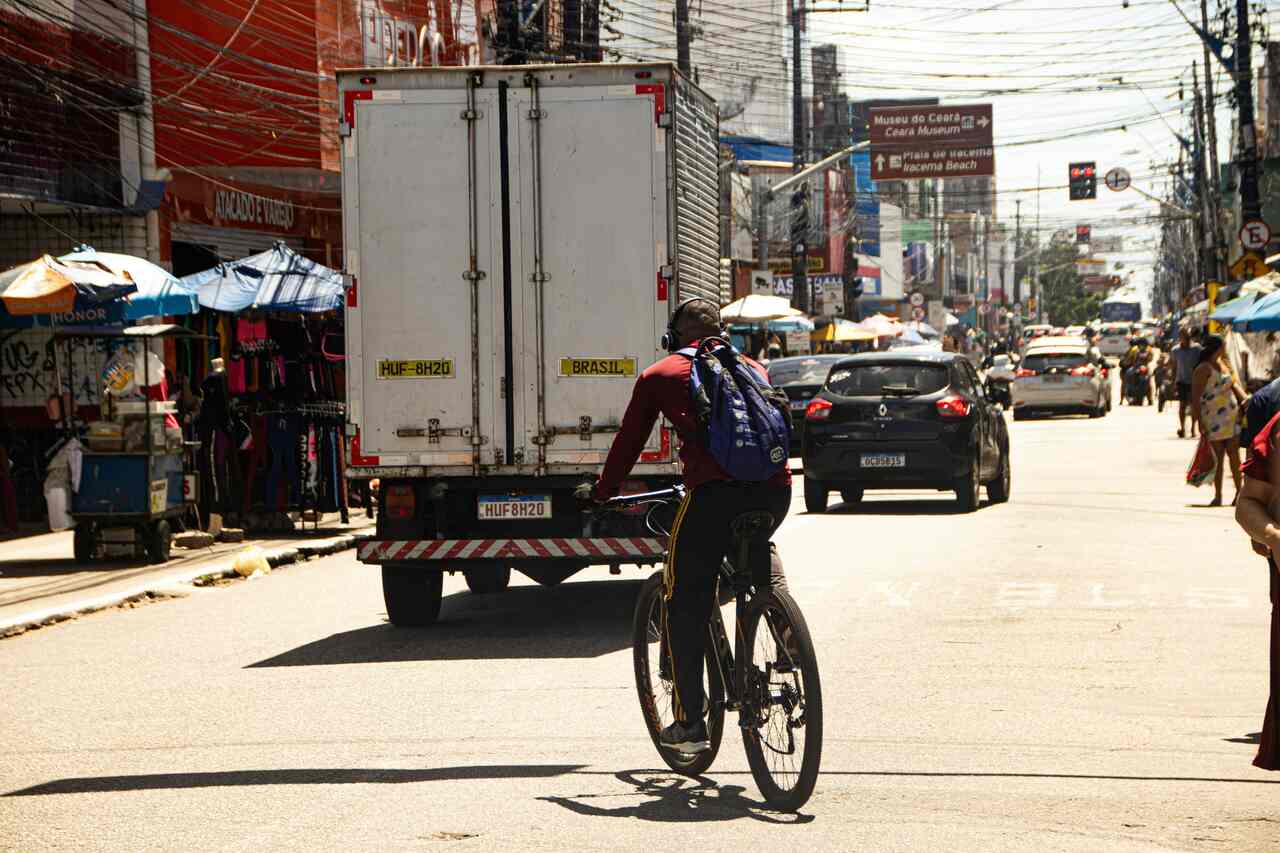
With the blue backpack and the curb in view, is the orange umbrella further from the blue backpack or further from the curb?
the blue backpack

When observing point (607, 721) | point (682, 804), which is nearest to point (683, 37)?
point (607, 721)

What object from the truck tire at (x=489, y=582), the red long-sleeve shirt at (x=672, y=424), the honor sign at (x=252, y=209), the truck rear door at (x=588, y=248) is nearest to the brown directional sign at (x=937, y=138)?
the honor sign at (x=252, y=209)

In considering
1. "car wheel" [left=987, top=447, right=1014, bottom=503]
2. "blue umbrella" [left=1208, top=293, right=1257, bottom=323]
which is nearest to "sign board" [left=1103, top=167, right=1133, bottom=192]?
"blue umbrella" [left=1208, top=293, right=1257, bottom=323]

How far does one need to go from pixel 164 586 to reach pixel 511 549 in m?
4.78

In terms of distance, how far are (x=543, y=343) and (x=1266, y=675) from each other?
4.67m

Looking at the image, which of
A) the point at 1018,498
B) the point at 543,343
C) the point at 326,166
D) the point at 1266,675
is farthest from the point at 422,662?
the point at 326,166

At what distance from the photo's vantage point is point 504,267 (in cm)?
1185

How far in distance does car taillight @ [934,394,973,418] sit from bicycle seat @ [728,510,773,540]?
13.9 metres

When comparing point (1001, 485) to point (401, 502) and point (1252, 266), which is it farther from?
point (1252, 266)

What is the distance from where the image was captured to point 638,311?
11859 millimetres

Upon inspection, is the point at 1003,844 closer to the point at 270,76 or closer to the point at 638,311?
the point at 638,311

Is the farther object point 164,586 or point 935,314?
point 935,314

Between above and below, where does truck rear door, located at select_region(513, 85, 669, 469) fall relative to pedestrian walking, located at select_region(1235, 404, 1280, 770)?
above

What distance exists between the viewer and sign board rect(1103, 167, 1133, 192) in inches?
2520
